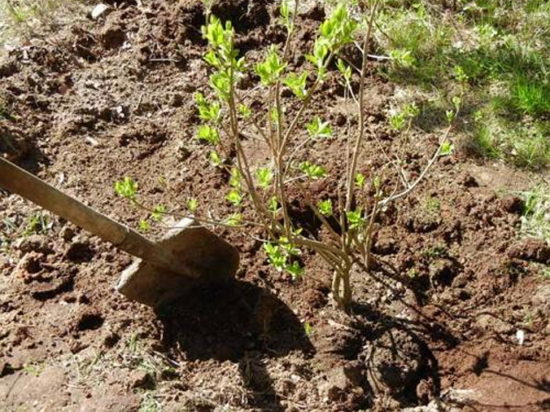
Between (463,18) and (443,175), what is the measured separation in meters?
1.32

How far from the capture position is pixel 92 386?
304cm

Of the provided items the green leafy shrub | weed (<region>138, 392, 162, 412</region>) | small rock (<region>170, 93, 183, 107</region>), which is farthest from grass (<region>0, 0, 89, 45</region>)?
weed (<region>138, 392, 162, 412</region>)

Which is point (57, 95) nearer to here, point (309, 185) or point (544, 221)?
point (309, 185)

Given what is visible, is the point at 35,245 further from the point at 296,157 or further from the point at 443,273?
the point at 443,273

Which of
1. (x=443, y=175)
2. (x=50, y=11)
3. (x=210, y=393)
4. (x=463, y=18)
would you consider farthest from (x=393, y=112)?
(x=50, y=11)

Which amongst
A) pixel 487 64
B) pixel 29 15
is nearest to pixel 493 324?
pixel 487 64

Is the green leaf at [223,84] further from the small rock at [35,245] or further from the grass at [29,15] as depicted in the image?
the grass at [29,15]

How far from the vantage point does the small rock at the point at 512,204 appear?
3539 millimetres

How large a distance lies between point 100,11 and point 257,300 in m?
2.42

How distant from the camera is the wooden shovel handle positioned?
2.56 meters

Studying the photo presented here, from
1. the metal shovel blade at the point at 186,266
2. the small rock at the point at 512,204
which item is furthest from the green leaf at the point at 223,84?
Answer: the small rock at the point at 512,204

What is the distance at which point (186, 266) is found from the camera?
10.8ft

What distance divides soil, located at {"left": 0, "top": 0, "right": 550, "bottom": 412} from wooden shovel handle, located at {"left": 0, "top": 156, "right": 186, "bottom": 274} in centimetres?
26

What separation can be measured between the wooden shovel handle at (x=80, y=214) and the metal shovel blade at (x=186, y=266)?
0.18ft
